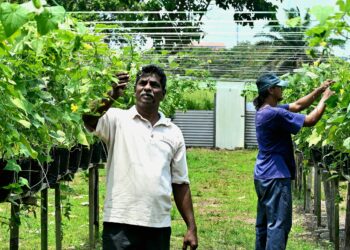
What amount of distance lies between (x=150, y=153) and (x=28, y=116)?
3.07 ft

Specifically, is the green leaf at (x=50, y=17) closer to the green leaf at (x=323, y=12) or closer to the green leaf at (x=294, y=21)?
the green leaf at (x=323, y=12)

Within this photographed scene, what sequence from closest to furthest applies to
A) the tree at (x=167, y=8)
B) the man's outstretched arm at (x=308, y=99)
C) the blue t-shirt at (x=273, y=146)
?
the man's outstretched arm at (x=308, y=99)
the blue t-shirt at (x=273, y=146)
the tree at (x=167, y=8)

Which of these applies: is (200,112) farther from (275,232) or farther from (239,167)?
(275,232)

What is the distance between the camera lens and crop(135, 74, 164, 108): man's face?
12.3 ft

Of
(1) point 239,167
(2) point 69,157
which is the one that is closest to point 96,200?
(2) point 69,157

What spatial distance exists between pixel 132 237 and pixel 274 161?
2361 millimetres

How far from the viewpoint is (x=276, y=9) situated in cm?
1942

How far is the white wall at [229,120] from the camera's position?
21.8 m

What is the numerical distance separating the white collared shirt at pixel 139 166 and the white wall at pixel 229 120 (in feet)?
59.0

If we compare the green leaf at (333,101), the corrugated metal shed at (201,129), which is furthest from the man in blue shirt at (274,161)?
the corrugated metal shed at (201,129)

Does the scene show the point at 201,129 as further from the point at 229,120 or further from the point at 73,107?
the point at 73,107

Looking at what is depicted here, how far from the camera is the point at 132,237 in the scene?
11.8 ft

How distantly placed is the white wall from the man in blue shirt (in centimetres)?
1588

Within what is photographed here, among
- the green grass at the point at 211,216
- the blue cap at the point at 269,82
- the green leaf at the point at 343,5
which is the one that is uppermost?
the green leaf at the point at 343,5
